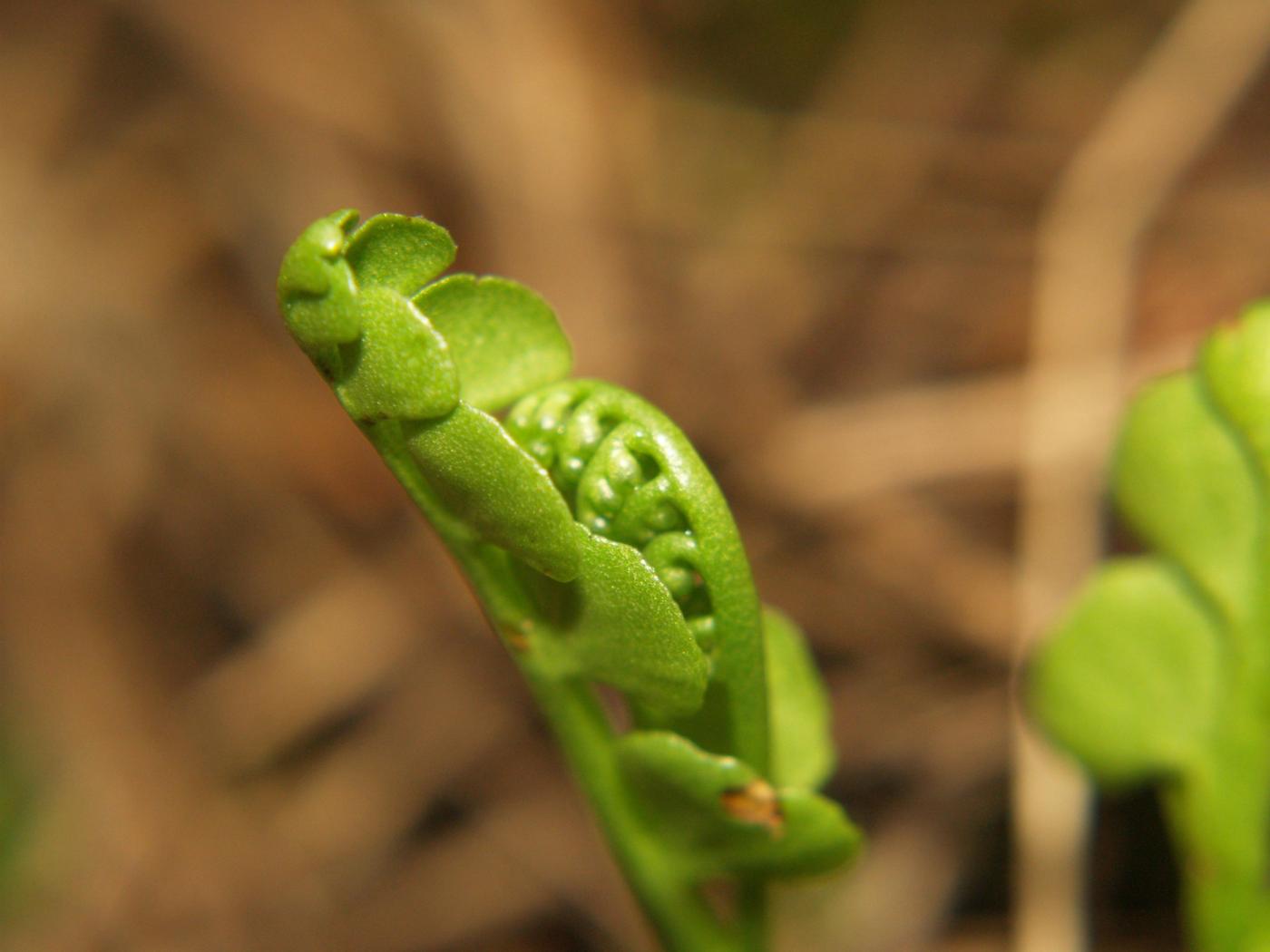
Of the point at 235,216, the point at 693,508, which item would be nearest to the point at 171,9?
the point at 235,216

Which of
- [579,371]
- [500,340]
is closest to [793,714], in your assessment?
[500,340]

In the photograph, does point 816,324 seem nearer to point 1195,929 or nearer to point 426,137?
point 426,137

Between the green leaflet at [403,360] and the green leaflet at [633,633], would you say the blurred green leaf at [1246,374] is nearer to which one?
the green leaflet at [633,633]

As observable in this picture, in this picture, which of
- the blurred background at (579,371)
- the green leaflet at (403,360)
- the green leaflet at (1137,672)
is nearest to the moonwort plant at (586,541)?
the green leaflet at (403,360)

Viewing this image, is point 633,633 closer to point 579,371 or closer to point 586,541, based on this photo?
point 586,541

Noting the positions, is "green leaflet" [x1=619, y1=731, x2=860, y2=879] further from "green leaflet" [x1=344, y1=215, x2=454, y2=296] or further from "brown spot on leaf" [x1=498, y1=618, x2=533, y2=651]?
"green leaflet" [x1=344, y1=215, x2=454, y2=296]
